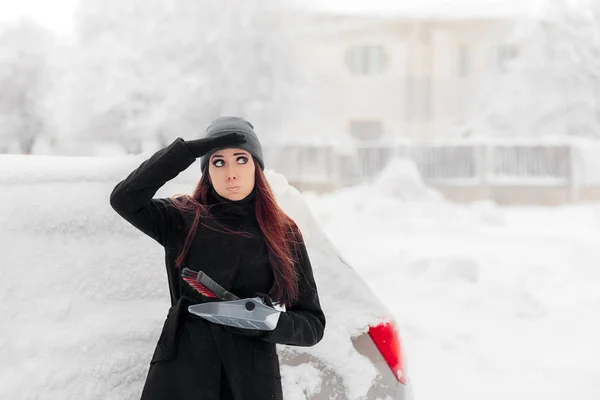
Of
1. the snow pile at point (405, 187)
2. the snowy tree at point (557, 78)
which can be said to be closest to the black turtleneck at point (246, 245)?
the snow pile at point (405, 187)

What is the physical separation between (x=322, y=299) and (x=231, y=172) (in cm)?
59

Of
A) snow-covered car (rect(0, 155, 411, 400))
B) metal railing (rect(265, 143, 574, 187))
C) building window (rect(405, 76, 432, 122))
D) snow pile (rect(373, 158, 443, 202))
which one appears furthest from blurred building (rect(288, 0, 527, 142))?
snow-covered car (rect(0, 155, 411, 400))

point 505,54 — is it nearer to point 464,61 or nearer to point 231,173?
point 464,61

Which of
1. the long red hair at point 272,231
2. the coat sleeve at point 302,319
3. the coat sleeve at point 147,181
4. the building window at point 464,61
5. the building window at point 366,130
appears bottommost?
the coat sleeve at point 302,319

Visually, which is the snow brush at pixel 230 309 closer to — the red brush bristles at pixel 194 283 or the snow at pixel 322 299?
the red brush bristles at pixel 194 283

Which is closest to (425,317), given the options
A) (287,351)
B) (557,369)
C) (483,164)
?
(557,369)

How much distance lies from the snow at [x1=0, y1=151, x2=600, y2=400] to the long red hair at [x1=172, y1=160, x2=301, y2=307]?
291mm

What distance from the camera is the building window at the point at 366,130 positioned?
25.2 metres

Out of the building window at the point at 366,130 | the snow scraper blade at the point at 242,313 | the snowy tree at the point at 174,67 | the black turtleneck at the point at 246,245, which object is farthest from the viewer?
the building window at the point at 366,130

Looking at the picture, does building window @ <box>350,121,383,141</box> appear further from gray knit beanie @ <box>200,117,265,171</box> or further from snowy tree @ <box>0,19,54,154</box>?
gray knit beanie @ <box>200,117,265,171</box>

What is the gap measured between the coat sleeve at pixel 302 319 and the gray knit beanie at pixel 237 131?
26 centimetres

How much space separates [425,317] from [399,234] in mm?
5826

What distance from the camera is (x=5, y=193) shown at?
1.90 m

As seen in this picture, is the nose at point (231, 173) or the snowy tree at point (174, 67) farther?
the snowy tree at point (174, 67)
